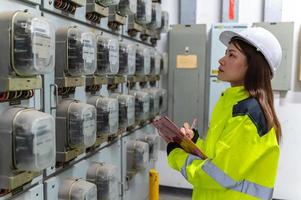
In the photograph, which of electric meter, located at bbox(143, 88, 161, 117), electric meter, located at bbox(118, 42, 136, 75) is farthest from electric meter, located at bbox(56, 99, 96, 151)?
electric meter, located at bbox(143, 88, 161, 117)

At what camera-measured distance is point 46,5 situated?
1.50 meters

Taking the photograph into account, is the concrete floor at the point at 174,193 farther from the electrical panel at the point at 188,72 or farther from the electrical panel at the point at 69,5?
the electrical panel at the point at 69,5

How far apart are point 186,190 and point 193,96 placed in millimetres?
1133

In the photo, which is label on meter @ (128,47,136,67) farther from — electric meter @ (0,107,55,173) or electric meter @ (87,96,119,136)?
electric meter @ (0,107,55,173)

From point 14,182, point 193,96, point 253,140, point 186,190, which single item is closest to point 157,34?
point 193,96

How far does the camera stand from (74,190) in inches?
67.2

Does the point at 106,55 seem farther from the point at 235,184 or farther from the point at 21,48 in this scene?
the point at 235,184

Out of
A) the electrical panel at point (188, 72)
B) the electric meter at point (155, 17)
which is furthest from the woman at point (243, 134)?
the electrical panel at point (188, 72)

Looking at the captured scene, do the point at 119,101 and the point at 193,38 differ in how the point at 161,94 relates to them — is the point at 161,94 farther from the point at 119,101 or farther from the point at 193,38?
the point at 119,101

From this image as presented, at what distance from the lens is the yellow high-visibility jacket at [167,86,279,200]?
1.42 metres

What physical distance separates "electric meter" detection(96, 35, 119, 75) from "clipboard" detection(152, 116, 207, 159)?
1.63 feet

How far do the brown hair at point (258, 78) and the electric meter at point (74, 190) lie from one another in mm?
938

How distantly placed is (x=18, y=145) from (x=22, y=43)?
37 cm

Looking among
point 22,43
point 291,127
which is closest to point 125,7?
point 22,43
